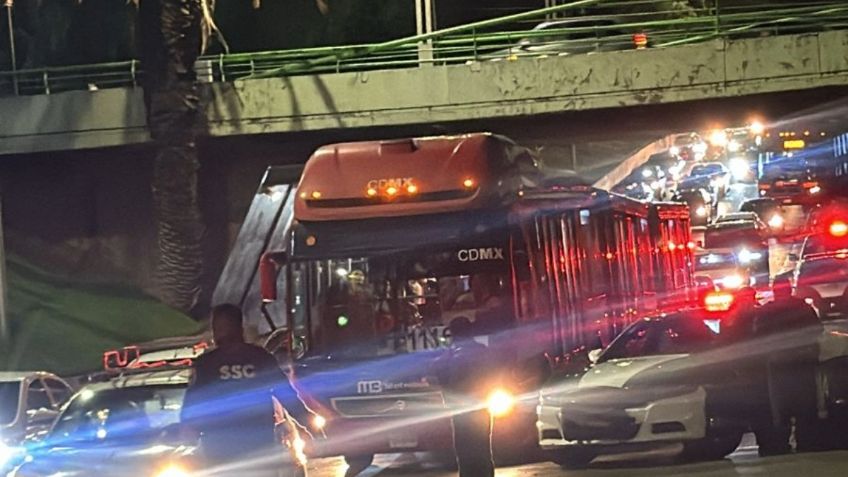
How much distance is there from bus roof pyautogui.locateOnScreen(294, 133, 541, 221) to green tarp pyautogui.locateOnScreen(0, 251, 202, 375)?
43.5ft

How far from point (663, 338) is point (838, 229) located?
1591cm

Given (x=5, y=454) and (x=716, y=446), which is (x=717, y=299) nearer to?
(x=716, y=446)

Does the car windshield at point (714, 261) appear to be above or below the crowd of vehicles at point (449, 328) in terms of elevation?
below

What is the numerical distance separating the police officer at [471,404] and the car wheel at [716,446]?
3.02 meters

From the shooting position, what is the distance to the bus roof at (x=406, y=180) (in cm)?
1385

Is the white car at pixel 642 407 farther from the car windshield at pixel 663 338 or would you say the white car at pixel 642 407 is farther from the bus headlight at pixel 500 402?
the bus headlight at pixel 500 402

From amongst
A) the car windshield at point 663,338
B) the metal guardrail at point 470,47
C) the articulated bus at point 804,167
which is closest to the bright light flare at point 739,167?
the articulated bus at point 804,167

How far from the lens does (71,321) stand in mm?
28172

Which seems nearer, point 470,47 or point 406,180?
point 406,180

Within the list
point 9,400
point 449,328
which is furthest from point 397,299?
point 9,400

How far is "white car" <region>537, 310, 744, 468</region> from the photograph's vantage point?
13.5 meters

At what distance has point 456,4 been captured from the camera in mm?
37656

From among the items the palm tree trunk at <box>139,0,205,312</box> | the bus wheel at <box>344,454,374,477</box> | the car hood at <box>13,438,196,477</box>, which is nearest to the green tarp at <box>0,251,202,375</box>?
the palm tree trunk at <box>139,0,205,312</box>

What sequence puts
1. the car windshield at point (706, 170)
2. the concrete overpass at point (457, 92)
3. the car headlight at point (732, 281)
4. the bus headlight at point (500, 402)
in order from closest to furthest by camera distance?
the bus headlight at point (500, 402) < the concrete overpass at point (457, 92) < the car headlight at point (732, 281) < the car windshield at point (706, 170)
